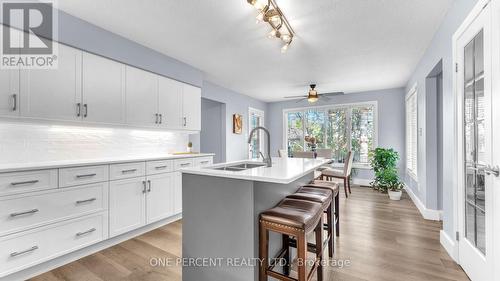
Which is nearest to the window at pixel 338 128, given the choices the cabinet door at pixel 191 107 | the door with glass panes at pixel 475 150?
the cabinet door at pixel 191 107

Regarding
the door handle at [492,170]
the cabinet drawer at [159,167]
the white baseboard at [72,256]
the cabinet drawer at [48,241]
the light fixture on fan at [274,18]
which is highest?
the light fixture on fan at [274,18]

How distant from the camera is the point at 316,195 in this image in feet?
6.37

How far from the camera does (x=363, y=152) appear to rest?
5.94 meters

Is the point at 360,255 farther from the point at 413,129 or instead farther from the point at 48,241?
the point at 413,129

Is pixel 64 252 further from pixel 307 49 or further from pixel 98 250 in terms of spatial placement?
pixel 307 49

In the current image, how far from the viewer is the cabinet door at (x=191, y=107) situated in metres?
3.72

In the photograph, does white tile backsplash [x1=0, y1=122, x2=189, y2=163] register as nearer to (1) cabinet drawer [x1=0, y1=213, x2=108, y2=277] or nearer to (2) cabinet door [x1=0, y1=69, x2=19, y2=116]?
(2) cabinet door [x1=0, y1=69, x2=19, y2=116]

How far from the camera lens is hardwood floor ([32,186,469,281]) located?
6.23ft

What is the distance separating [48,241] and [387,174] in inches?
210

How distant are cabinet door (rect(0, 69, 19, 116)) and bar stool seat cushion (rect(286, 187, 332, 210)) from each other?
2.60m

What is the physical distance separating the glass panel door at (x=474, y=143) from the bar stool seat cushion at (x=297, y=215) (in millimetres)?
1250

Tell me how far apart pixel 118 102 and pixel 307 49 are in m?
2.66

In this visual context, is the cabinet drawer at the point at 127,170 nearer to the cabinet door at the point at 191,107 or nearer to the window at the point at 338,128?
the cabinet door at the point at 191,107

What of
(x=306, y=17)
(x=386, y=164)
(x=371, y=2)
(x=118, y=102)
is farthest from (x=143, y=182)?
(x=386, y=164)
